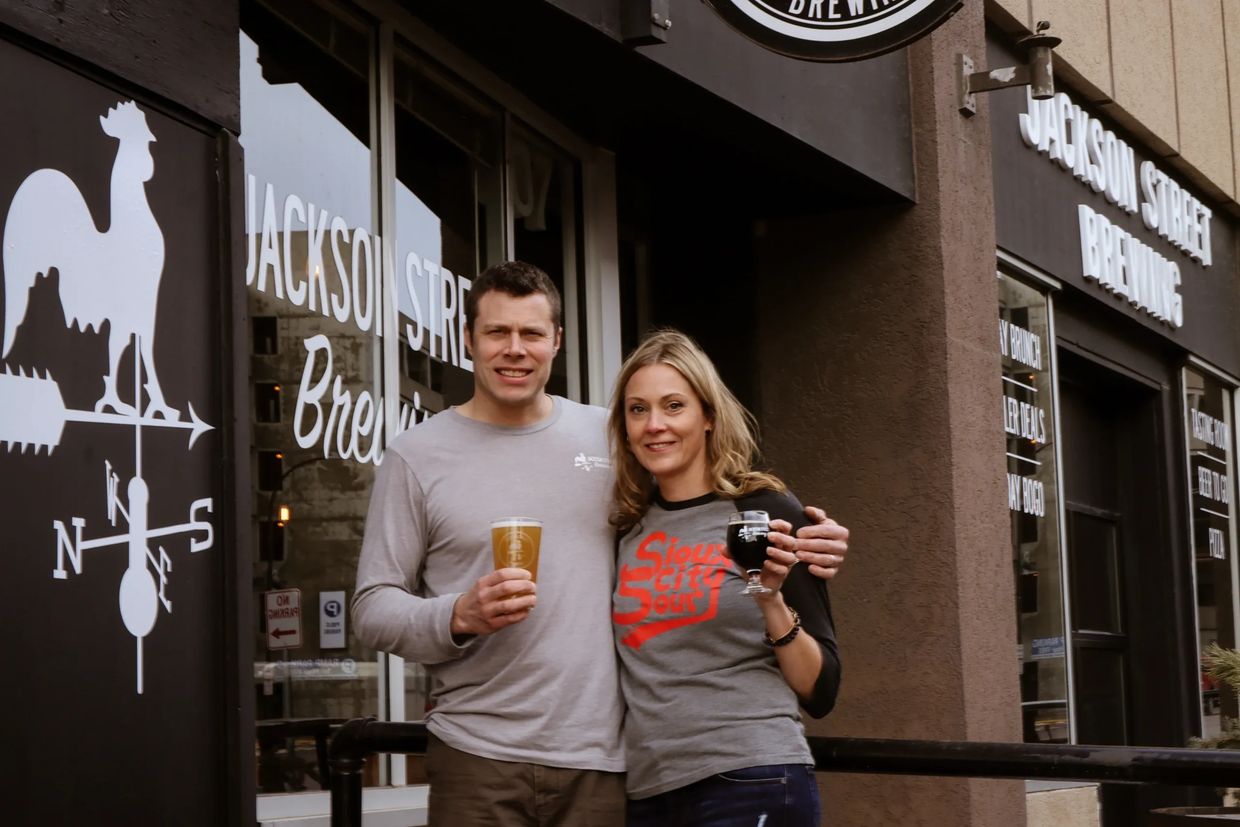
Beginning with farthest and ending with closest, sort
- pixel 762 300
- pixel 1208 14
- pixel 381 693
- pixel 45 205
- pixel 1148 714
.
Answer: pixel 1208 14, pixel 1148 714, pixel 762 300, pixel 381 693, pixel 45 205

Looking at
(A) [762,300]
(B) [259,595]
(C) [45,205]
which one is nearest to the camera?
(C) [45,205]

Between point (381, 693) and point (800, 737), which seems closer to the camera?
point (800, 737)

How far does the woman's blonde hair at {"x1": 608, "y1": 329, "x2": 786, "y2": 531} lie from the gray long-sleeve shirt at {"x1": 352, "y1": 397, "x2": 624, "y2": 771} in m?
0.06

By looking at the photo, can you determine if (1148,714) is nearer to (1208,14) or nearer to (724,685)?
(1208,14)

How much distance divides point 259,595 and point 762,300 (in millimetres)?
3316

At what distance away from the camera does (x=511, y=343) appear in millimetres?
3291

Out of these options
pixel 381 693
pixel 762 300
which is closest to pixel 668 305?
pixel 762 300

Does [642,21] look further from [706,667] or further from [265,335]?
[706,667]

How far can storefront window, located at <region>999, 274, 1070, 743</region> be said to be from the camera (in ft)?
26.9

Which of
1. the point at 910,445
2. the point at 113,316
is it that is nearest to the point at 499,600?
the point at 113,316

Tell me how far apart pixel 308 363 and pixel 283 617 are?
2.64 ft

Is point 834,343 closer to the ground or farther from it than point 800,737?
farther from it

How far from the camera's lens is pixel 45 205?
339 centimetres

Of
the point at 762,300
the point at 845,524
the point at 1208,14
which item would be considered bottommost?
the point at 845,524
